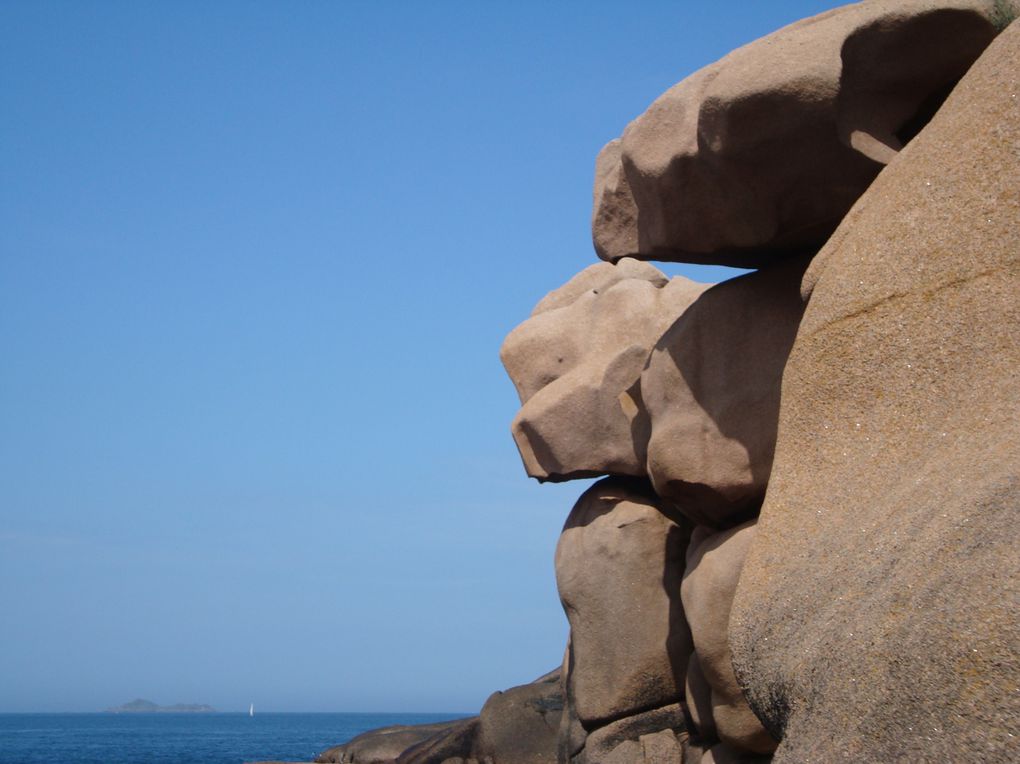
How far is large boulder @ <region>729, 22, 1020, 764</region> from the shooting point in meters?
5.20

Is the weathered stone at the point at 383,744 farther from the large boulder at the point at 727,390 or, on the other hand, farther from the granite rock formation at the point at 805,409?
the large boulder at the point at 727,390

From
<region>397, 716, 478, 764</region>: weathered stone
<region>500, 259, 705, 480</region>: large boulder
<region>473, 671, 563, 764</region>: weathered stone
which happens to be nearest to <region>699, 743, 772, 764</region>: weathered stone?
<region>500, 259, 705, 480</region>: large boulder

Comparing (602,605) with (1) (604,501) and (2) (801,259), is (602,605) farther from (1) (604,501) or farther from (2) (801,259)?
(2) (801,259)

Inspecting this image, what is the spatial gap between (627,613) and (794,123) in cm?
647

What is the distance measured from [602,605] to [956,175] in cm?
803

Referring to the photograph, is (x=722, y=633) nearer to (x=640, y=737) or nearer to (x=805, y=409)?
(x=640, y=737)

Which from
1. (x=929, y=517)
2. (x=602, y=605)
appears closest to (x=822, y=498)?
(x=929, y=517)

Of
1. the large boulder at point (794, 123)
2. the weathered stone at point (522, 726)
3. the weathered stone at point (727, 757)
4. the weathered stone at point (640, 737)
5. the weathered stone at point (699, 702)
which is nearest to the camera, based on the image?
the large boulder at point (794, 123)

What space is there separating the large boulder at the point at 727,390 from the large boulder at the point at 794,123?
0.76m

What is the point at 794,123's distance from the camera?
9586 mm

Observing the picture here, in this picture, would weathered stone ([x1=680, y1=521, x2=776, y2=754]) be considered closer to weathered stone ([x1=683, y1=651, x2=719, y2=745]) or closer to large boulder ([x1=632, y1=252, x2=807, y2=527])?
weathered stone ([x1=683, y1=651, x2=719, y2=745])

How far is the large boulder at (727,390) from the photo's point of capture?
38.8ft

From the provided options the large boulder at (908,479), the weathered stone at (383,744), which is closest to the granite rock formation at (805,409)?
the large boulder at (908,479)

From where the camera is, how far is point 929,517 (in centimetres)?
608
